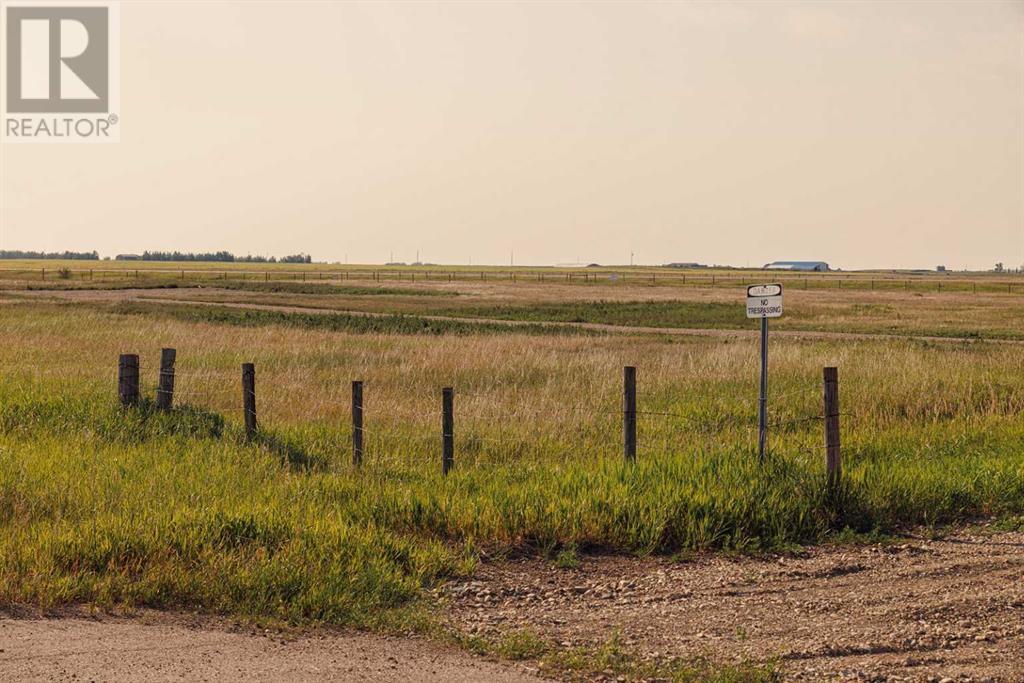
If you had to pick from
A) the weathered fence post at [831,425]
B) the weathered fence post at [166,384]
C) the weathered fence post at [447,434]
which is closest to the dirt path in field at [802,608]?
the weathered fence post at [831,425]

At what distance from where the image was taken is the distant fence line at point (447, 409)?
11594 mm

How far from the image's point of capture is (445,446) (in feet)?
40.8

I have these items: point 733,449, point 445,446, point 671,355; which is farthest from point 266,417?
point 671,355

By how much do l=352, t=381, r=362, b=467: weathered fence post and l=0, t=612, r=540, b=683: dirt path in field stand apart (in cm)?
588

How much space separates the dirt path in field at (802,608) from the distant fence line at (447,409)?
1846 millimetres

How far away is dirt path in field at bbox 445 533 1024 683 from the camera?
7086 mm

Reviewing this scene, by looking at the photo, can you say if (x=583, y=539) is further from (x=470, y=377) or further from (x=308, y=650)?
(x=470, y=377)

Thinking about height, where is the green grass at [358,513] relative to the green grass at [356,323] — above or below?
below

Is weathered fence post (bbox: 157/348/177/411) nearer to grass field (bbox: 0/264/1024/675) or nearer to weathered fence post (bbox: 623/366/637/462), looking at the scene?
grass field (bbox: 0/264/1024/675)

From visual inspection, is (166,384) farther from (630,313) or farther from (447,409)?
(630,313)

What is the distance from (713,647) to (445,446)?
5.61m

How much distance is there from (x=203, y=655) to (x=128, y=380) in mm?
9726

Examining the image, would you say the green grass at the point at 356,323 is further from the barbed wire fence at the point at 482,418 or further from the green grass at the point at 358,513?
the green grass at the point at 358,513

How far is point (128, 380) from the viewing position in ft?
51.8
